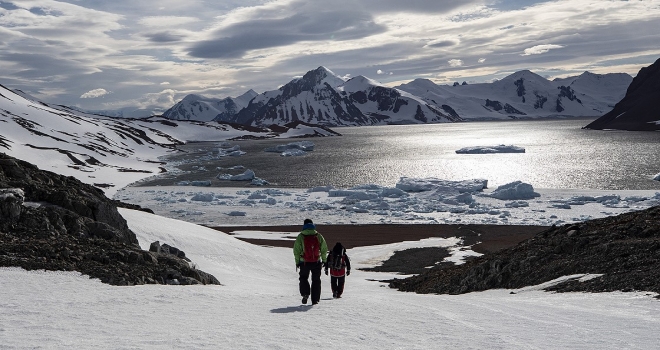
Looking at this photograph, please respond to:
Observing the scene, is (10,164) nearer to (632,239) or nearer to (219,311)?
(219,311)

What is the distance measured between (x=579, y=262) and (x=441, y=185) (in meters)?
51.1

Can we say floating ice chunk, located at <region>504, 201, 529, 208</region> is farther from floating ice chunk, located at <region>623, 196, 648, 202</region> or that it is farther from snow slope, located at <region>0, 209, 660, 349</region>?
snow slope, located at <region>0, 209, 660, 349</region>

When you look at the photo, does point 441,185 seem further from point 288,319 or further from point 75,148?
point 75,148

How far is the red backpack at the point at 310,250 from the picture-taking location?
12.8 m

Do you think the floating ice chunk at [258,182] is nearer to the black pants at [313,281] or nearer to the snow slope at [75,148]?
the snow slope at [75,148]

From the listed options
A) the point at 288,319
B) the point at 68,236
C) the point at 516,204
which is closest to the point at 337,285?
the point at 288,319

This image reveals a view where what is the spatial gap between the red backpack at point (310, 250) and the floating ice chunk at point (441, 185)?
2129 inches

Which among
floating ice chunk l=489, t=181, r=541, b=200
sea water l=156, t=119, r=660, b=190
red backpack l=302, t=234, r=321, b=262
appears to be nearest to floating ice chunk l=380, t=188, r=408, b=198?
floating ice chunk l=489, t=181, r=541, b=200

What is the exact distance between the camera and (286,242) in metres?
41.2

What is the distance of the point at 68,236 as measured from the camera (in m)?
16.1

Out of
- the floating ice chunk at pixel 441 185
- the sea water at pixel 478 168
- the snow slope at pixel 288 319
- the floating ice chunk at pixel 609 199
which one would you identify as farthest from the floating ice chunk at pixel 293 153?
the snow slope at pixel 288 319

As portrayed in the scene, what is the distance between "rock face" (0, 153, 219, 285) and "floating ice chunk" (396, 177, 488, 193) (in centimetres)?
4986

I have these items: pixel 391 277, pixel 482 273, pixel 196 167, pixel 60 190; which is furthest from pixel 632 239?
pixel 196 167

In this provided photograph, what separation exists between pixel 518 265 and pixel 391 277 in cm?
1073
